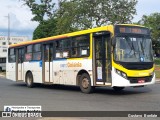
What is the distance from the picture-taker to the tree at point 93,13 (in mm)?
48384

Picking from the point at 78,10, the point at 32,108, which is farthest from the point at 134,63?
the point at 78,10

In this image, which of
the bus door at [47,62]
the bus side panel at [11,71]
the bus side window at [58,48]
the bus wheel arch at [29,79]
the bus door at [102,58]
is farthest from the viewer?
the bus side panel at [11,71]

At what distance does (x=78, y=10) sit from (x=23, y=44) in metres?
26.0

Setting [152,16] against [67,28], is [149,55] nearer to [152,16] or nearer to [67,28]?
[67,28]

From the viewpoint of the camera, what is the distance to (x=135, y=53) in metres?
16.0

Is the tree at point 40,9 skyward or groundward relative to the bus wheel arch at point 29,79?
skyward

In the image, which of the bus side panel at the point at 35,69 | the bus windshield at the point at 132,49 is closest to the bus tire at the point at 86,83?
the bus windshield at the point at 132,49

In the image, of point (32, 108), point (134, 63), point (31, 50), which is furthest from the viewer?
point (31, 50)

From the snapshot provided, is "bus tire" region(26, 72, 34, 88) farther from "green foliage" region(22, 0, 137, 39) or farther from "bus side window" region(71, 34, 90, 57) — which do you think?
"green foliage" region(22, 0, 137, 39)

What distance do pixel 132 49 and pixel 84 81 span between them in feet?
9.26

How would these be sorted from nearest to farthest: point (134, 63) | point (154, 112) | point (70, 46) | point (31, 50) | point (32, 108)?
point (154, 112), point (32, 108), point (134, 63), point (70, 46), point (31, 50)

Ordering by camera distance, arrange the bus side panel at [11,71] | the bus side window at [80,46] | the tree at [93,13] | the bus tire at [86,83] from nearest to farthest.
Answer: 1. the bus tire at [86,83]
2. the bus side window at [80,46]
3. the bus side panel at [11,71]
4. the tree at [93,13]

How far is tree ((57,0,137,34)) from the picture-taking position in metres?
48.4

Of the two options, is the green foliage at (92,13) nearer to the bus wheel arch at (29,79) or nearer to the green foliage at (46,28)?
the green foliage at (46,28)
